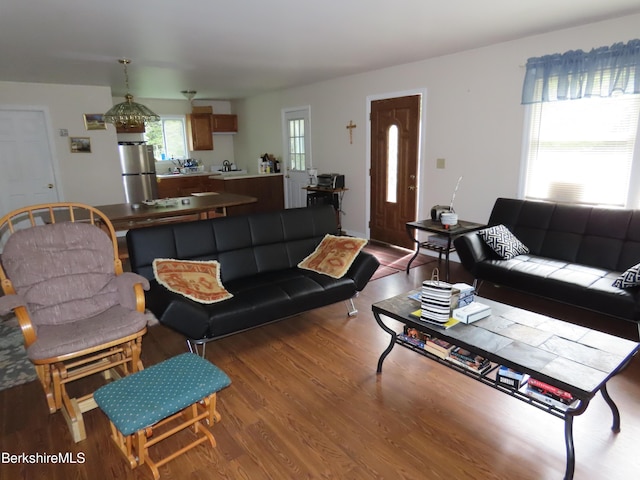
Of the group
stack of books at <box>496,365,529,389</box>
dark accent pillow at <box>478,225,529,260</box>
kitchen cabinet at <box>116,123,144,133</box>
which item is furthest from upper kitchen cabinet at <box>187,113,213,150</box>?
stack of books at <box>496,365,529,389</box>

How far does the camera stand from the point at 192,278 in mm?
2801

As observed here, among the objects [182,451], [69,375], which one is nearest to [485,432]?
[182,451]

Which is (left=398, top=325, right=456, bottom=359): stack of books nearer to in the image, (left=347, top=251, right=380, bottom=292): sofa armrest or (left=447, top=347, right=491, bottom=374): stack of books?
(left=447, top=347, right=491, bottom=374): stack of books

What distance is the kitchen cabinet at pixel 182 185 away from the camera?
25.4 feet

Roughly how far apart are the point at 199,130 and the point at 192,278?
20.7ft

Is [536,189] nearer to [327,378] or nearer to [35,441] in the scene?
[327,378]

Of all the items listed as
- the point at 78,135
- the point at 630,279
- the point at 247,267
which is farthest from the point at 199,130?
the point at 630,279

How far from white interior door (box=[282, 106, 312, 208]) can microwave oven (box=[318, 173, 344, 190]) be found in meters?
0.78

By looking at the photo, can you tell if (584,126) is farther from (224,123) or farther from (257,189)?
(224,123)

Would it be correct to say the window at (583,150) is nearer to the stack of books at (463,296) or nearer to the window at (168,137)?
the stack of books at (463,296)

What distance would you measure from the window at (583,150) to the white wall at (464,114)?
0.62 feet

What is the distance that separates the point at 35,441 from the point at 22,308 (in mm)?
680

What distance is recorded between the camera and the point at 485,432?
203cm

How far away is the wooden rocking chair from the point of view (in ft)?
6.77
